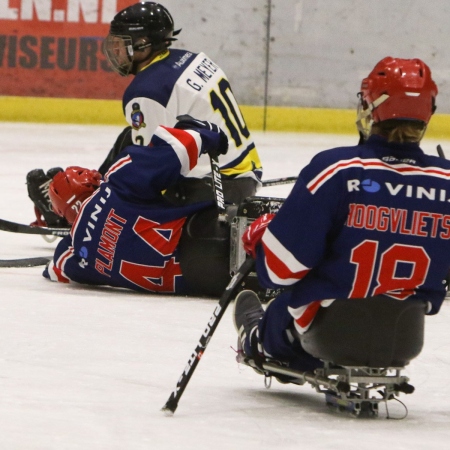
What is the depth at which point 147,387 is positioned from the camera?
107 inches

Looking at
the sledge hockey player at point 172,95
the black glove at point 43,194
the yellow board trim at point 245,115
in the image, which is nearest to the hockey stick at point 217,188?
the sledge hockey player at point 172,95

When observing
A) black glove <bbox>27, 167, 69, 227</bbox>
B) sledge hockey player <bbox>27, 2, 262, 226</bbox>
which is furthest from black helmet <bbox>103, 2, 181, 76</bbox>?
black glove <bbox>27, 167, 69, 227</bbox>

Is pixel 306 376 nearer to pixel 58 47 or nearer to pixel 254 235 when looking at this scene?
pixel 254 235

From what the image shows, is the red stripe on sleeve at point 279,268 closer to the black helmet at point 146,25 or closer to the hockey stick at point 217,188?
the hockey stick at point 217,188

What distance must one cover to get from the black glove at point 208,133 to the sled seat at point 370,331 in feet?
5.09

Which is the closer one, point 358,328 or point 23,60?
point 358,328

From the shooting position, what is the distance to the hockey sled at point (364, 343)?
2.38 m

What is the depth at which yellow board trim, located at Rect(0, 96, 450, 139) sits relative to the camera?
9383 millimetres

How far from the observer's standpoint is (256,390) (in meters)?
2.73

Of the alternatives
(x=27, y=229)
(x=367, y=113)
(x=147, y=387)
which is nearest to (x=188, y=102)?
(x=27, y=229)

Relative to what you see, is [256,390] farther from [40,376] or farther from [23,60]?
[23,60]

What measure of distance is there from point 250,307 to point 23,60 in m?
6.90

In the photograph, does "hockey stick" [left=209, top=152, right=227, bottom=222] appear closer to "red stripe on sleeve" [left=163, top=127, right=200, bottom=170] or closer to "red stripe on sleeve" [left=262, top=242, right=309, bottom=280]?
"red stripe on sleeve" [left=163, top=127, right=200, bottom=170]

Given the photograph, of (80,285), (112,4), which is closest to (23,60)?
(112,4)
